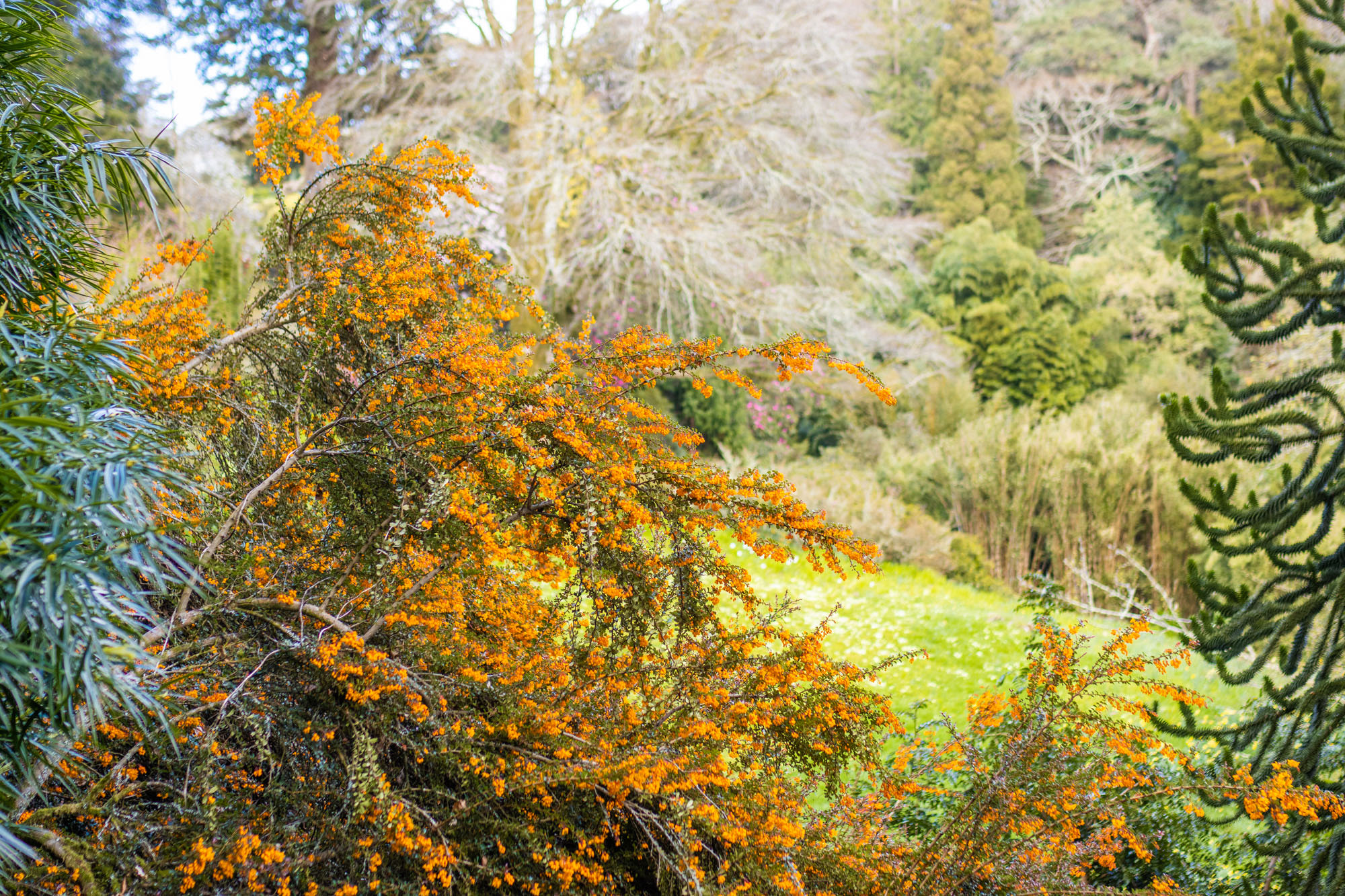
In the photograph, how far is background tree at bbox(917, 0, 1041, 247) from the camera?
20266 mm

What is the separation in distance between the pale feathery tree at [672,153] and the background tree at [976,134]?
8.97m

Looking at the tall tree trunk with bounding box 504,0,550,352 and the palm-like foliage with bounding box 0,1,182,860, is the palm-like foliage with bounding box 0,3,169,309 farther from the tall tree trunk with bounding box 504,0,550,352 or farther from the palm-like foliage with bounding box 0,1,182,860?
the tall tree trunk with bounding box 504,0,550,352

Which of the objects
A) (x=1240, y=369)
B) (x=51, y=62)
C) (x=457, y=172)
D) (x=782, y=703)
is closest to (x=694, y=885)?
(x=782, y=703)

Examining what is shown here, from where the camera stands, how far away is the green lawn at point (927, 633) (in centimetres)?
602

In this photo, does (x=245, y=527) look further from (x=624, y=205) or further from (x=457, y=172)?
(x=624, y=205)

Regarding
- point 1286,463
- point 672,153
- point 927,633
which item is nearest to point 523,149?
point 672,153

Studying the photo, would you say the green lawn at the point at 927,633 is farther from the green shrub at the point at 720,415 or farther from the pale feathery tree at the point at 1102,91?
the pale feathery tree at the point at 1102,91

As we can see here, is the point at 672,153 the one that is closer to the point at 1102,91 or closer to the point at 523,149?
the point at 523,149

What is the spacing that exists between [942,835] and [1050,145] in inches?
938

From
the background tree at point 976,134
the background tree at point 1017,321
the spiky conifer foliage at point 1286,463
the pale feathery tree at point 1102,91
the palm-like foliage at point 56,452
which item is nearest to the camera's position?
the palm-like foliage at point 56,452

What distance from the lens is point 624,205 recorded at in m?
9.82

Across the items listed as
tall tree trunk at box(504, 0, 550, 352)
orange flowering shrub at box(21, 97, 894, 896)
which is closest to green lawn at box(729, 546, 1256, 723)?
orange flowering shrub at box(21, 97, 894, 896)

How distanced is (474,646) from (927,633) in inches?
207

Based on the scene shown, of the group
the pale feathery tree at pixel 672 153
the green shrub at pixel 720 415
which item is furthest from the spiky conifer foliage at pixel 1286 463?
the green shrub at pixel 720 415
